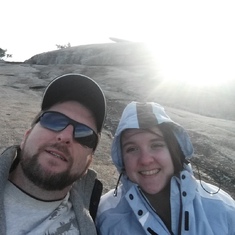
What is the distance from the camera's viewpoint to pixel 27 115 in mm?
10727

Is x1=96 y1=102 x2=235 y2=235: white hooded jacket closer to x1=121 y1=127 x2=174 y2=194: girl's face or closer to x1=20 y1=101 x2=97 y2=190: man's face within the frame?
x1=121 y1=127 x2=174 y2=194: girl's face

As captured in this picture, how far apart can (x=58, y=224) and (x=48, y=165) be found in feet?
1.76

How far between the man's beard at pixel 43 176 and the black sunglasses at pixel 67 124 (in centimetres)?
33

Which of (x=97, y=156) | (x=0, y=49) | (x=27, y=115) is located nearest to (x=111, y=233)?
(x=97, y=156)

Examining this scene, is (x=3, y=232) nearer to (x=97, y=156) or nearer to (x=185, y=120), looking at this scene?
(x=97, y=156)

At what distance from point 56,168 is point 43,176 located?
0.45 feet

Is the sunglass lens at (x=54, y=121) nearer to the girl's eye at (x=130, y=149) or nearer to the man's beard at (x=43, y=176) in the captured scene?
the man's beard at (x=43, y=176)

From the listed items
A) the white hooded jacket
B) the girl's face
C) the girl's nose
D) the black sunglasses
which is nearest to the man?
the black sunglasses

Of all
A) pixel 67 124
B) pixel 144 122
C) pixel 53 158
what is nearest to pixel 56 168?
pixel 53 158

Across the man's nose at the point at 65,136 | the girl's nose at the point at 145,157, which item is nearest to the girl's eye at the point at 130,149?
the girl's nose at the point at 145,157

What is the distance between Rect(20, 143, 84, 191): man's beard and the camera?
2875 millimetres

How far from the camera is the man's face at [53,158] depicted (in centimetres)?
289

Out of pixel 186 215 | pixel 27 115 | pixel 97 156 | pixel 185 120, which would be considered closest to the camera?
pixel 186 215

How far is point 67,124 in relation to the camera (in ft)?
10.6
